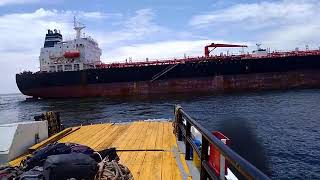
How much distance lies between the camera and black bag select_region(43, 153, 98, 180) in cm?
415

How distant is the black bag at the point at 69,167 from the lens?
13.6 feet

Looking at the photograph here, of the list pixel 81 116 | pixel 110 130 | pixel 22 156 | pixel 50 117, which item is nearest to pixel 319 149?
pixel 110 130

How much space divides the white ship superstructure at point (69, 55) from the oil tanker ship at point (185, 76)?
9.22 feet

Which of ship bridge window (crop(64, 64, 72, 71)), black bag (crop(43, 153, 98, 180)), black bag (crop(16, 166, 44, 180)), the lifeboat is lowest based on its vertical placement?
black bag (crop(16, 166, 44, 180))

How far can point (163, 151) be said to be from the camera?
760 cm

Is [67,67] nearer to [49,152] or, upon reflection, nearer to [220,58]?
[220,58]

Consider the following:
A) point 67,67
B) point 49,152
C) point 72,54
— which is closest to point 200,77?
point 72,54

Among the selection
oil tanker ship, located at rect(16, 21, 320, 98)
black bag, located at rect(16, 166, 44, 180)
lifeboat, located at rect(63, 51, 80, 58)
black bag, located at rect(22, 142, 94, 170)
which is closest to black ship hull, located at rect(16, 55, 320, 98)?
oil tanker ship, located at rect(16, 21, 320, 98)

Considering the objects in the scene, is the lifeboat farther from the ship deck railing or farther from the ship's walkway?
the ship's walkway

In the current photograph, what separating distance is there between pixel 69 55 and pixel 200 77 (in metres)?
21.2

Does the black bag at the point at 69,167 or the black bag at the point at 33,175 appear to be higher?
the black bag at the point at 69,167

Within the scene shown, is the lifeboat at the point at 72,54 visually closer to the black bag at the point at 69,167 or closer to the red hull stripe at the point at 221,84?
the red hull stripe at the point at 221,84

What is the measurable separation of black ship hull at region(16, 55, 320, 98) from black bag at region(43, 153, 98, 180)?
41839 mm

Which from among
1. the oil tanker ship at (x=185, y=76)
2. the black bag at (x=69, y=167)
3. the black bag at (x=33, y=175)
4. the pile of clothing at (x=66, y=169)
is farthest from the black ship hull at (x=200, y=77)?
the black bag at (x=33, y=175)
